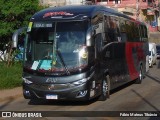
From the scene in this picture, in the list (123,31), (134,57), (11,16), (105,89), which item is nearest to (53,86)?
(105,89)

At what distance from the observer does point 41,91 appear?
13.6 m

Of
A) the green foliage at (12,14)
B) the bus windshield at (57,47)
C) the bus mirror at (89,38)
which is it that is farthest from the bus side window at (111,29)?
the green foliage at (12,14)

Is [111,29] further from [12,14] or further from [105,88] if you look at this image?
[12,14]

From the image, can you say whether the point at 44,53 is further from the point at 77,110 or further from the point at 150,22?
the point at 150,22

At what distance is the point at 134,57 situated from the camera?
20.5 metres

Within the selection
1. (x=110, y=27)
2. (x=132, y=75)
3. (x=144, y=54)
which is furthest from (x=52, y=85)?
(x=144, y=54)

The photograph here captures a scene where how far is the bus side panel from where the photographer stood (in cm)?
1933

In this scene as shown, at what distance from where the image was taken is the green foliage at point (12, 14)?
2178 centimetres

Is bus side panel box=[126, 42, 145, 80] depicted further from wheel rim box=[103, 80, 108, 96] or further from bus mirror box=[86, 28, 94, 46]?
bus mirror box=[86, 28, 94, 46]

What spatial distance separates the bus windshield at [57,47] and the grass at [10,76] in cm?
491

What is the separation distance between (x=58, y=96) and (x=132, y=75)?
6862 mm

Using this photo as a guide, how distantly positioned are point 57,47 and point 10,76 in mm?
6641

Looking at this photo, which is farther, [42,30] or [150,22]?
[150,22]

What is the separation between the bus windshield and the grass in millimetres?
4908
